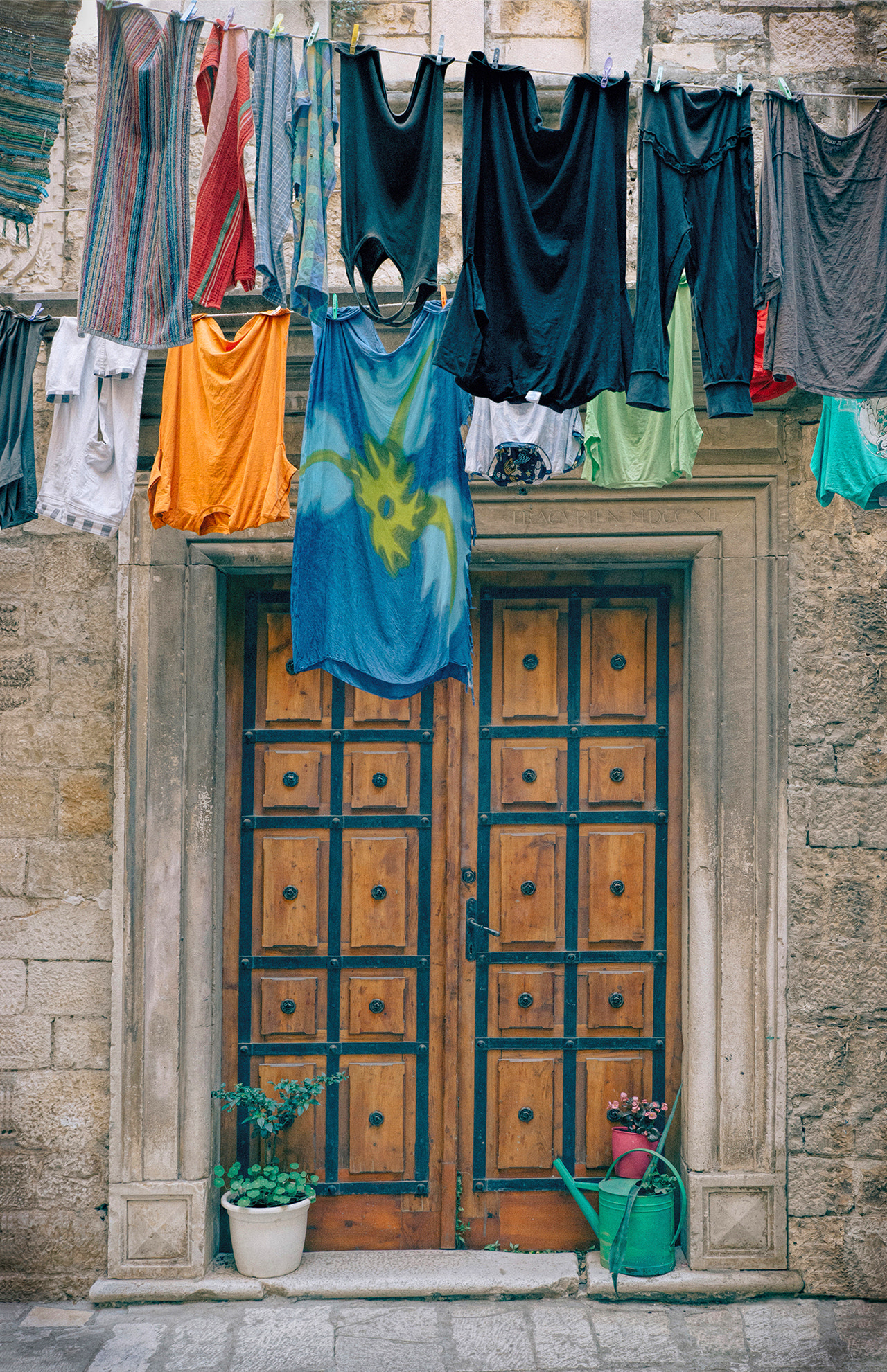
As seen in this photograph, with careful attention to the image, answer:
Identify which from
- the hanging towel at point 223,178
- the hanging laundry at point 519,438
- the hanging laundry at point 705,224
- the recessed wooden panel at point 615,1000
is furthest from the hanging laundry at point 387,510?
the recessed wooden panel at point 615,1000

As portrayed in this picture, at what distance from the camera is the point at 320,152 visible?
126 inches

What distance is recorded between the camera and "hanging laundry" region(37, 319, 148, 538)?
3.70 metres

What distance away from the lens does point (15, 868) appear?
165 inches

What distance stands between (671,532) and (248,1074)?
8.76 feet

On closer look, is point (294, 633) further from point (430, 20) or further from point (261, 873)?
point (430, 20)

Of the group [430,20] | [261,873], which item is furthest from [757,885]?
[430,20]

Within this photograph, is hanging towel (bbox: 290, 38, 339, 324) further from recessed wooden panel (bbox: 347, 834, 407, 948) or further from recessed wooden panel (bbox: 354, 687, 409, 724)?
recessed wooden panel (bbox: 347, 834, 407, 948)

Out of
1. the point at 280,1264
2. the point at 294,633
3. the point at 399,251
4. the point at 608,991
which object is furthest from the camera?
the point at 608,991

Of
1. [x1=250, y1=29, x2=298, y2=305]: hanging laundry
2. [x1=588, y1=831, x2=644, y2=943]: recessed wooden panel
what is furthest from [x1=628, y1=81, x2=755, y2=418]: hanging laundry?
[x1=588, y1=831, x2=644, y2=943]: recessed wooden panel

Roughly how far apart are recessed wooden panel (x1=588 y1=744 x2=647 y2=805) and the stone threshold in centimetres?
176

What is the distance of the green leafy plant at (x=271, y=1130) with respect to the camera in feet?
13.6

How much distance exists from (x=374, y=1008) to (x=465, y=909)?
53cm

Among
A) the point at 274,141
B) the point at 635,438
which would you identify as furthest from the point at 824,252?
the point at 274,141

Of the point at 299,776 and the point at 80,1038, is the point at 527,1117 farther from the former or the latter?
the point at 80,1038
